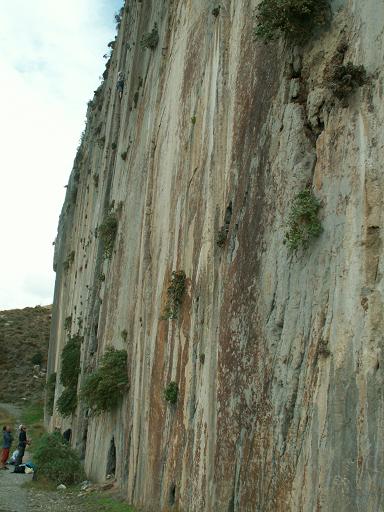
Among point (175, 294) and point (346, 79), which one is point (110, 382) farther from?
point (346, 79)

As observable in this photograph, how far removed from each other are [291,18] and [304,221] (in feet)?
12.1

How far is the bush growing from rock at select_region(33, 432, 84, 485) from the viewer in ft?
67.1

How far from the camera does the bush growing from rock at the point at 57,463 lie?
2044cm

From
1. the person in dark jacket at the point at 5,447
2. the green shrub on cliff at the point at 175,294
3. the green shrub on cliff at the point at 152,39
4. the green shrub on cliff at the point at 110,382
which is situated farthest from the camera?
the person in dark jacket at the point at 5,447

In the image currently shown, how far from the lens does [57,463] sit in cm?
2086

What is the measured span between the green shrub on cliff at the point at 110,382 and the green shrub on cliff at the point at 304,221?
424 inches

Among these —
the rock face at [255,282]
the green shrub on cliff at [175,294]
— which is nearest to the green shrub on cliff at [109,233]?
the rock face at [255,282]

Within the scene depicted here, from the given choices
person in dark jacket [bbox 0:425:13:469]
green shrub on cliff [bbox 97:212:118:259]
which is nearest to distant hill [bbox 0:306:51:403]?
person in dark jacket [bbox 0:425:13:469]

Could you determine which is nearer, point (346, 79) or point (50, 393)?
point (346, 79)

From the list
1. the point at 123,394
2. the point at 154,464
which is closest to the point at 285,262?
the point at 154,464

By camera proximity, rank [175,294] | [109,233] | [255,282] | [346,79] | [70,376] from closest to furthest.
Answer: [346,79]
[255,282]
[175,294]
[109,233]
[70,376]

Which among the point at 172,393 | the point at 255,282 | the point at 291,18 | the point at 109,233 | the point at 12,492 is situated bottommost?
the point at 12,492

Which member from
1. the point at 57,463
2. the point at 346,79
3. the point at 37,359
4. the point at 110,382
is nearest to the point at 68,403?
the point at 57,463

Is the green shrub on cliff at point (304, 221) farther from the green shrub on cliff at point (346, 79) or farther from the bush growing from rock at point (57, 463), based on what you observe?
the bush growing from rock at point (57, 463)
